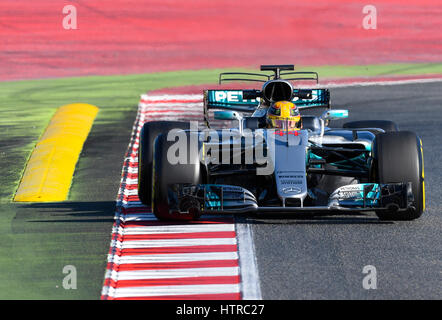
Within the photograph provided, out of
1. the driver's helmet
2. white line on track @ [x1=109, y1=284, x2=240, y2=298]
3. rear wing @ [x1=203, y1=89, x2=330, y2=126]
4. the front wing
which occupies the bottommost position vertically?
white line on track @ [x1=109, y1=284, x2=240, y2=298]

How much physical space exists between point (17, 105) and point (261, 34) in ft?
42.7

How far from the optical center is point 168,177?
1201 centimetres

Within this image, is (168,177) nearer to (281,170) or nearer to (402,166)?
(281,170)

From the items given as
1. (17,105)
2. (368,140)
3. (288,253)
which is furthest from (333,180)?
(17,105)

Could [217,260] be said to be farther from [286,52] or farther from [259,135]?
[286,52]

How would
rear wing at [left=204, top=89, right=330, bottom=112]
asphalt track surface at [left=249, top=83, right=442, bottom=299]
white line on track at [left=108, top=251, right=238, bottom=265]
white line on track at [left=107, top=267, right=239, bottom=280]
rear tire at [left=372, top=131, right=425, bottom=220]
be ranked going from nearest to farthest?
asphalt track surface at [left=249, top=83, right=442, bottom=299]
white line on track at [left=107, top=267, right=239, bottom=280]
white line on track at [left=108, top=251, right=238, bottom=265]
rear tire at [left=372, top=131, right=425, bottom=220]
rear wing at [left=204, top=89, right=330, bottom=112]

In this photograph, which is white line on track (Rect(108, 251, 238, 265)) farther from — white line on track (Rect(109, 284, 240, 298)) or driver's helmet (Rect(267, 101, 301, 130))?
driver's helmet (Rect(267, 101, 301, 130))

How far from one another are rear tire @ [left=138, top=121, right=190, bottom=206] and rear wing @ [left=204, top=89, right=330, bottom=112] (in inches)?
44.3

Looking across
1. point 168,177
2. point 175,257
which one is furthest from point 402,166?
point 175,257

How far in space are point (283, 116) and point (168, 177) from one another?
205 cm

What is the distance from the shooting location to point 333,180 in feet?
42.1

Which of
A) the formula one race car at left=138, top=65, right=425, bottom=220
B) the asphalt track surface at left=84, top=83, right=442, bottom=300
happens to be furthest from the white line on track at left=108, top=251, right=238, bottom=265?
the formula one race car at left=138, top=65, right=425, bottom=220

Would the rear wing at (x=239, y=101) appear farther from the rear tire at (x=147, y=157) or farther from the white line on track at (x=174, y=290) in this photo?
the white line on track at (x=174, y=290)

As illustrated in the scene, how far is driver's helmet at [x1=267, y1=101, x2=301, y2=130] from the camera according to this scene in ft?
43.8
